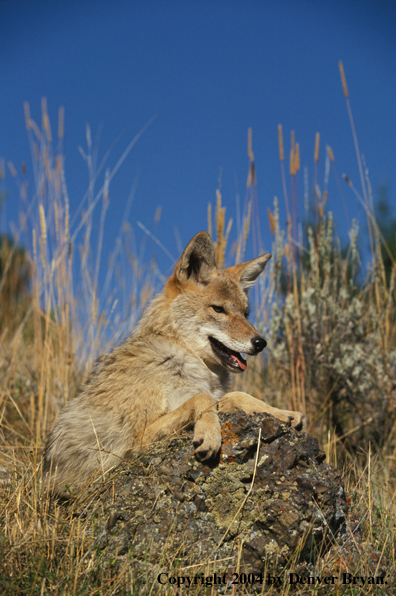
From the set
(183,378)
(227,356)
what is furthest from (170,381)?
(227,356)

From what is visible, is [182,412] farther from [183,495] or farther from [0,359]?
[0,359]

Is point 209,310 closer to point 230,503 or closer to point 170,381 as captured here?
point 170,381

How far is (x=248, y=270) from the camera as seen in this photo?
173 inches

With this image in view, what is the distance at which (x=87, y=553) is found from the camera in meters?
2.46

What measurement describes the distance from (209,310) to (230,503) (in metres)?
1.56

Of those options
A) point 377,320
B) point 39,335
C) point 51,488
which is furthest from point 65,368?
point 377,320

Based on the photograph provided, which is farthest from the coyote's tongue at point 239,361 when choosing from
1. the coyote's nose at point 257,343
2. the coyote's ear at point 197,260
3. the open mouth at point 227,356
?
the coyote's ear at point 197,260

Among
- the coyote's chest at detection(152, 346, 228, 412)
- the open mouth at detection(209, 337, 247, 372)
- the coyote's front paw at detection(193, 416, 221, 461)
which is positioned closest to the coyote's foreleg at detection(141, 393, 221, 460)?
the coyote's front paw at detection(193, 416, 221, 461)

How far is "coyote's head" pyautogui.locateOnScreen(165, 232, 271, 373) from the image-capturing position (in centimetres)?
365

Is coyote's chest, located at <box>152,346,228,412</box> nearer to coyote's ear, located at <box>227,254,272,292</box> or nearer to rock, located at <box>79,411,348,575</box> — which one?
rock, located at <box>79,411,348,575</box>

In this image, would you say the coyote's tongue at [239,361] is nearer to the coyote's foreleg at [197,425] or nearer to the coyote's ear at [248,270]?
the coyote's foreleg at [197,425]

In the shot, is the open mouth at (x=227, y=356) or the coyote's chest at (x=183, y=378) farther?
the open mouth at (x=227, y=356)

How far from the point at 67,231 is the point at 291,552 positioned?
4.01 meters

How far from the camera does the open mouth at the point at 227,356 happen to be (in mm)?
3656
